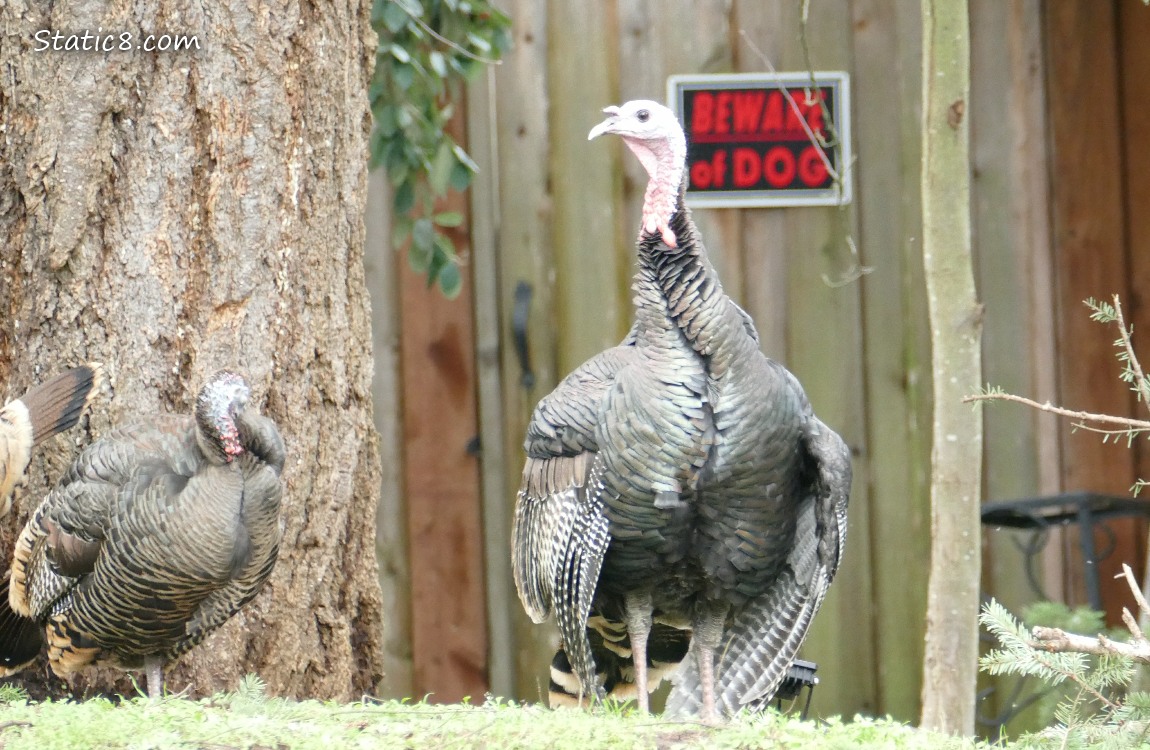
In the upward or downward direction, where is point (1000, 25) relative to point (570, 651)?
upward

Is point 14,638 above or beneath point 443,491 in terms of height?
beneath

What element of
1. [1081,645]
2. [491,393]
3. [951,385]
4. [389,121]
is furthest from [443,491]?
[1081,645]

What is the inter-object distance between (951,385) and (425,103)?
2.06 metres

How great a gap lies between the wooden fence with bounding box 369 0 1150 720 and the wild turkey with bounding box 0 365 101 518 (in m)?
1.69

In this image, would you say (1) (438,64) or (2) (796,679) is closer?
(2) (796,679)

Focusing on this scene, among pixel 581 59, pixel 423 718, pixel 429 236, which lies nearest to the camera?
pixel 423 718

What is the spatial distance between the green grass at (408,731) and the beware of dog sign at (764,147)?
2495mm

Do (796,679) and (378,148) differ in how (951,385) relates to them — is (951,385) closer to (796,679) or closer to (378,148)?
(796,679)

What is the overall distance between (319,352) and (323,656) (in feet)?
2.82

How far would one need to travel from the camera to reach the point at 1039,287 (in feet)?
17.3

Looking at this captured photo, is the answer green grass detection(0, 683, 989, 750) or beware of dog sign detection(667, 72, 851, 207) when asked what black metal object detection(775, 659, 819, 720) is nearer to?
green grass detection(0, 683, 989, 750)

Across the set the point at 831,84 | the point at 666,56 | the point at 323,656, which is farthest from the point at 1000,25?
the point at 323,656

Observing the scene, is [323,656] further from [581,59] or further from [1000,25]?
[1000,25]

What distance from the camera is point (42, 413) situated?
144 inches
